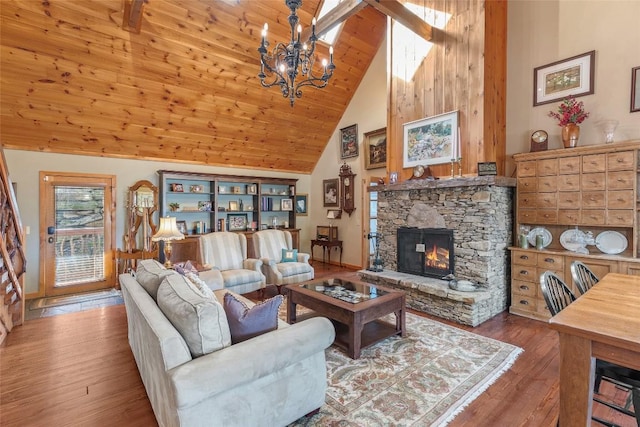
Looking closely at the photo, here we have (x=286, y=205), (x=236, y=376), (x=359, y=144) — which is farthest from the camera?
(x=286, y=205)

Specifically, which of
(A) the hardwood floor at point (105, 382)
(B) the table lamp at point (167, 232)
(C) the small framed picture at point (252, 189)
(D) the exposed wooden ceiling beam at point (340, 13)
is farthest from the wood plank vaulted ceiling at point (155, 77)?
(A) the hardwood floor at point (105, 382)

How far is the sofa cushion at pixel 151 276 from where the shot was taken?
2.34m

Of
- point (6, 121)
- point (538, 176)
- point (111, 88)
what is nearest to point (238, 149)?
point (111, 88)

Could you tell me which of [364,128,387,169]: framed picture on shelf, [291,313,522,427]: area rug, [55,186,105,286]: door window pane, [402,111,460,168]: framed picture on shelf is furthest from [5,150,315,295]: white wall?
[291,313,522,427]: area rug

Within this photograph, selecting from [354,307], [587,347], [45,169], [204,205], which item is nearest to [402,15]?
[354,307]

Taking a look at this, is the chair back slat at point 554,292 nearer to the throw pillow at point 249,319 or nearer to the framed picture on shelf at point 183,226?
the throw pillow at point 249,319

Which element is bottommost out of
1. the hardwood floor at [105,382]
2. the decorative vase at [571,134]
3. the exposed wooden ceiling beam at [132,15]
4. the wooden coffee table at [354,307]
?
the hardwood floor at [105,382]

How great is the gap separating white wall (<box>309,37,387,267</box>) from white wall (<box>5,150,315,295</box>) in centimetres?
345

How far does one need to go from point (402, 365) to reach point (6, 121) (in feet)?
20.4

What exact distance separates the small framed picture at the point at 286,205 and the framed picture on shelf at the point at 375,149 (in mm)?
2230

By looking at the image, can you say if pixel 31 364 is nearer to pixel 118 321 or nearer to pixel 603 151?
pixel 118 321

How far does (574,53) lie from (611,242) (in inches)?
92.0

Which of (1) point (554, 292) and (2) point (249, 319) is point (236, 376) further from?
(1) point (554, 292)

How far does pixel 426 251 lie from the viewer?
4469mm
